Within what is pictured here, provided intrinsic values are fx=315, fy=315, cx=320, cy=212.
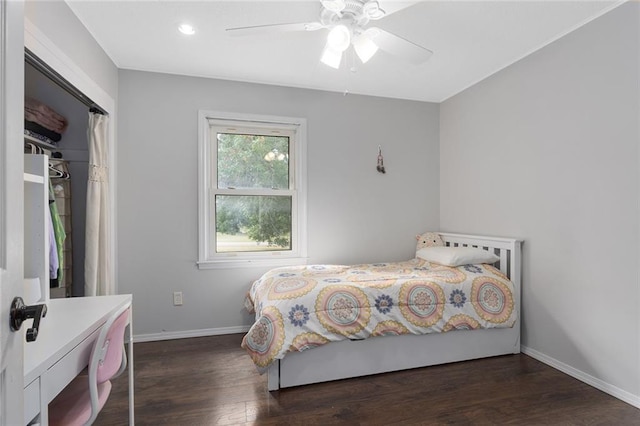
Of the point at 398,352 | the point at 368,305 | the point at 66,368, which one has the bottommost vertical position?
the point at 398,352

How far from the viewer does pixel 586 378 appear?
2.17 m

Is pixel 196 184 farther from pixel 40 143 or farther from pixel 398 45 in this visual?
pixel 398 45

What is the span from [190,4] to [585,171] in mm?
2851

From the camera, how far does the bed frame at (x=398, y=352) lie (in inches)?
82.5

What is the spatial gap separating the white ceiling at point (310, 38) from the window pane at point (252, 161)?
588 mm

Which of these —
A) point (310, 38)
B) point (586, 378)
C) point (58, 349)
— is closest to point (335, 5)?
point (310, 38)

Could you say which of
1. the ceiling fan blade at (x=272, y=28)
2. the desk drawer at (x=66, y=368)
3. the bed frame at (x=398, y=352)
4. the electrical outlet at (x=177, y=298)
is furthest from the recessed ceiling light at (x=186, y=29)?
the bed frame at (x=398, y=352)

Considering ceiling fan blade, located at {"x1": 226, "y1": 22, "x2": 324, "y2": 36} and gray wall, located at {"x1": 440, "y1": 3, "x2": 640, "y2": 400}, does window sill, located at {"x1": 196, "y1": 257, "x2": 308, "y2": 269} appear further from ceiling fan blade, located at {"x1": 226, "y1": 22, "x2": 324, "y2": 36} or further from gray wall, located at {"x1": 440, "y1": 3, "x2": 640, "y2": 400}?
ceiling fan blade, located at {"x1": 226, "y1": 22, "x2": 324, "y2": 36}

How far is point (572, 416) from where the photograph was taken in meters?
1.80

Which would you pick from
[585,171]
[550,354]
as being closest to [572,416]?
[550,354]

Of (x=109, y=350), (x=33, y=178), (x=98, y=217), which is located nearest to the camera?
(x=109, y=350)

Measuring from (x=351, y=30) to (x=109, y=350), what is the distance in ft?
6.75

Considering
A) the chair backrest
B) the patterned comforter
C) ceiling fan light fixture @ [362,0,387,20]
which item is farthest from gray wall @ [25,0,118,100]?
the patterned comforter

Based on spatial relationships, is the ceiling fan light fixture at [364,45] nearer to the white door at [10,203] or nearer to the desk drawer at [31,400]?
the white door at [10,203]
